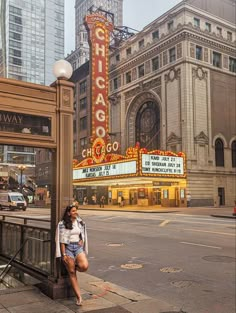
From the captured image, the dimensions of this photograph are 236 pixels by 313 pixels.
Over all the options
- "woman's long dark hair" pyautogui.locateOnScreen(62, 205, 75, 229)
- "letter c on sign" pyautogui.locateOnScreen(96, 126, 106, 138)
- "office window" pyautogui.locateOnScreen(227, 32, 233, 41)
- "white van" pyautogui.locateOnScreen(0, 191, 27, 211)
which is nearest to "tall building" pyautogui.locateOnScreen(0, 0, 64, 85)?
"white van" pyautogui.locateOnScreen(0, 191, 27, 211)

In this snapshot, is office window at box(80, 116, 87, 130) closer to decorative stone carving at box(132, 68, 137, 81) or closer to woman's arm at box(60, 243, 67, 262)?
decorative stone carving at box(132, 68, 137, 81)

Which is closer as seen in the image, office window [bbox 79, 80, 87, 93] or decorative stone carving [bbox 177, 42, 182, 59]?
decorative stone carving [bbox 177, 42, 182, 59]

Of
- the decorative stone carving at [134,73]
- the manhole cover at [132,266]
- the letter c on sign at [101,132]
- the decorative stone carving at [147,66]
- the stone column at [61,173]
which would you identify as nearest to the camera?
the stone column at [61,173]

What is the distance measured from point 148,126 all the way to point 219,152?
36.0ft

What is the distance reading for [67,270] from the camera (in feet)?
21.2

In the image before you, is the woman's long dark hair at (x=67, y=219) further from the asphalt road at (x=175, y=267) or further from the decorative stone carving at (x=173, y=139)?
the decorative stone carving at (x=173, y=139)

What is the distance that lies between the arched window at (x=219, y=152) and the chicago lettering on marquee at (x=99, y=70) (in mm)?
14234

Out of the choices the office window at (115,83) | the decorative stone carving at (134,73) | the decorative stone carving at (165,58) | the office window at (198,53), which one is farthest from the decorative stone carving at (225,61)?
the office window at (115,83)

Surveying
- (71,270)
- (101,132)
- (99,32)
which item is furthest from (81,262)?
(99,32)

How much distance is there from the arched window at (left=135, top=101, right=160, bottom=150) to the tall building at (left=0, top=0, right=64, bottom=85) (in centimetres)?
4076

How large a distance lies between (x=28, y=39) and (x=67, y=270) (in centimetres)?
775

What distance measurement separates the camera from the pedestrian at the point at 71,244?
6301 mm

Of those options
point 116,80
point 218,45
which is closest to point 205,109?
point 218,45

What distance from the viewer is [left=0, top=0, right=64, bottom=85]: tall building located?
1002 centimetres
